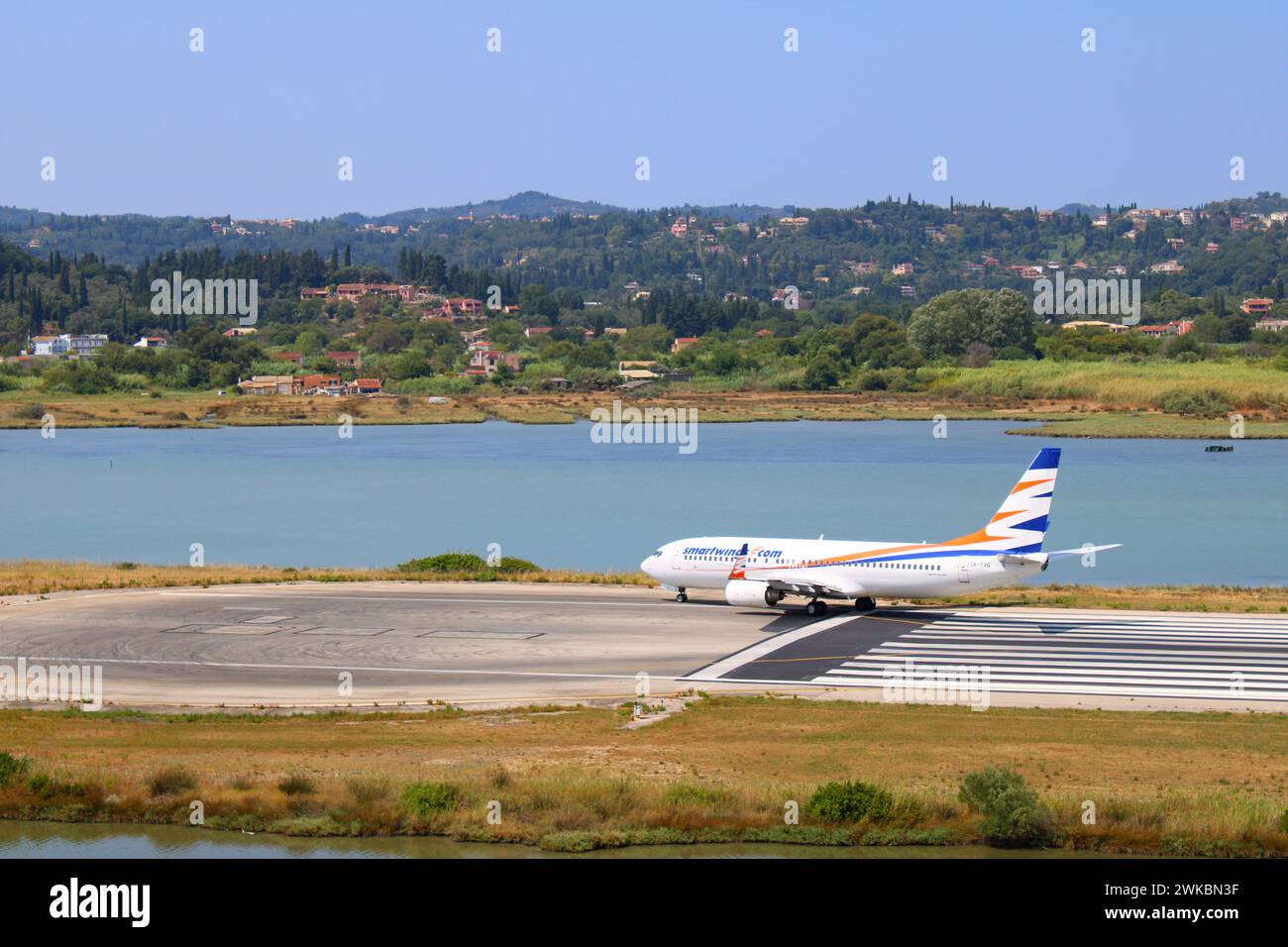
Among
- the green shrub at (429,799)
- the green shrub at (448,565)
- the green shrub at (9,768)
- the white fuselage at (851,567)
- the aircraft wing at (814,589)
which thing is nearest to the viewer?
the green shrub at (429,799)

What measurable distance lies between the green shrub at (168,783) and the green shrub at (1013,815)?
1606 centimetres

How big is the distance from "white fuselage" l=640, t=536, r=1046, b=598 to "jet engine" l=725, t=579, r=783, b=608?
1.48 ft

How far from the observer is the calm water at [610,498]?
314 ft

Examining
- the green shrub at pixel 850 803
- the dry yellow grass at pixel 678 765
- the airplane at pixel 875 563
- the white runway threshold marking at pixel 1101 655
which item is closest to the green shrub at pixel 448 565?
the airplane at pixel 875 563

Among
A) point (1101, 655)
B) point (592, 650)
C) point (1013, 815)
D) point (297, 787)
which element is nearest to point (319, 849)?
point (297, 787)

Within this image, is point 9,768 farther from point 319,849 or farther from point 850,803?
point 850,803

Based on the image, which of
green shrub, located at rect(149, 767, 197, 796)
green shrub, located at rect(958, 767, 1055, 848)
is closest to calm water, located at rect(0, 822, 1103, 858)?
green shrub, located at rect(958, 767, 1055, 848)

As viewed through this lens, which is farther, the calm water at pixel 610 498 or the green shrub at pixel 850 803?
the calm water at pixel 610 498

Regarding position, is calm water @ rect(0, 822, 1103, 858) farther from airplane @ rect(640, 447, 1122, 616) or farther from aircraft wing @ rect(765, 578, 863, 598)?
aircraft wing @ rect(765, 578, 863, 598)

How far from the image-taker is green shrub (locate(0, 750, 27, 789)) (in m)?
32.3

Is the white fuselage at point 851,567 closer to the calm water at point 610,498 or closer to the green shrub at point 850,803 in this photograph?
the green shrub at point 850,803

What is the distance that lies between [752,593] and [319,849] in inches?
1204
